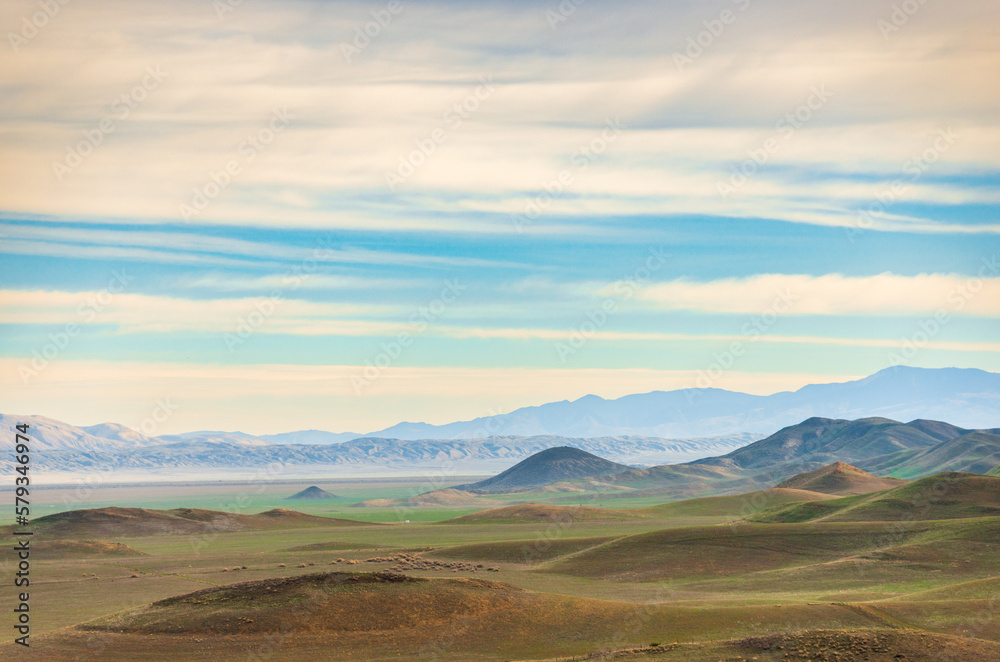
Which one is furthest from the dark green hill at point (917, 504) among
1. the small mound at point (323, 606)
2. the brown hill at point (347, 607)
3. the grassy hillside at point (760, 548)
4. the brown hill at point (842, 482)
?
the small mound at point (323, 606)

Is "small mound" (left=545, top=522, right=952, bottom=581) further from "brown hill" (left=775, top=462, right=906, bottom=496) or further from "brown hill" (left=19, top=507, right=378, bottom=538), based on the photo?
"brown hill" (left=775, top=462, right=906, bottom=496)

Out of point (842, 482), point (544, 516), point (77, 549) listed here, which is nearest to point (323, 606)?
point (77, 549)

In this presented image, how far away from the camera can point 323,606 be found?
4506 cm

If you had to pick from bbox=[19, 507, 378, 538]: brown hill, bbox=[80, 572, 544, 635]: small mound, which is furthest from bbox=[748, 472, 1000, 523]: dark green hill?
bbox=[19, 507, 378, 538]: brown hill

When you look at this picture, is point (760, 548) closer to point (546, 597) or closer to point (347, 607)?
point (546, 597)

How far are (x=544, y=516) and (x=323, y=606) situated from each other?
121m

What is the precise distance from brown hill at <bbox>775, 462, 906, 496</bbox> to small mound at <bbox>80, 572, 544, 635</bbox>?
460 ft

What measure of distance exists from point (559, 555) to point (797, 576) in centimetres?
2600

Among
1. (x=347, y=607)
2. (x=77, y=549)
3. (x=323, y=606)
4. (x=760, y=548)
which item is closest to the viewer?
(x=323, y=606)

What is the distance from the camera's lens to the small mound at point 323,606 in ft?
143

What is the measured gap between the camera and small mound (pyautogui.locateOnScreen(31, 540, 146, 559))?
10594 centimetres

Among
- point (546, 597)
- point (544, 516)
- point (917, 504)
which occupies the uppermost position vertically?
point (546, 597)

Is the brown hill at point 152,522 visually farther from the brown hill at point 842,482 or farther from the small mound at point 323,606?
the small mound at point 323,606

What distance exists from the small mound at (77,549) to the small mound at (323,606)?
218 ft
